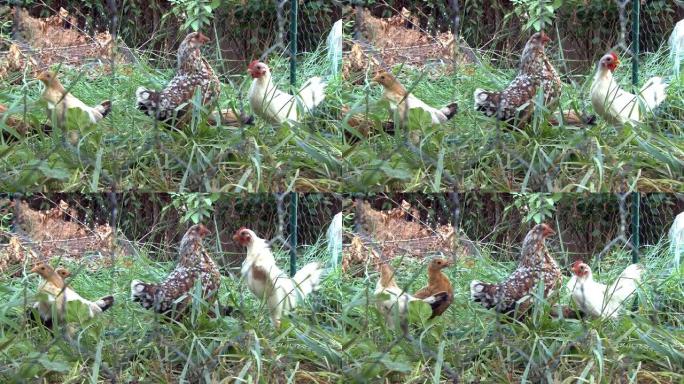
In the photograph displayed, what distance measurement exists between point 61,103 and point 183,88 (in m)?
0.42

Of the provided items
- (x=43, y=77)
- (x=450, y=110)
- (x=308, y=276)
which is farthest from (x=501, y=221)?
(x=43, y=77)

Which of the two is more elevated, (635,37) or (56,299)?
(635,37)

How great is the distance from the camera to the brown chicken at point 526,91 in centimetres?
297

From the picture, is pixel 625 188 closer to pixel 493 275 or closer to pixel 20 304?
pixel 493 275

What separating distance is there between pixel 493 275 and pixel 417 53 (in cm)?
74

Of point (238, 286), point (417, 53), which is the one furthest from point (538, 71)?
point (238, 286)

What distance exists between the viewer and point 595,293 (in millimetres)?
2914

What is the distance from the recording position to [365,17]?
3.04 metres

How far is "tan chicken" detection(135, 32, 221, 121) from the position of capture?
293 cm

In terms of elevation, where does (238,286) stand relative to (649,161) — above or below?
below

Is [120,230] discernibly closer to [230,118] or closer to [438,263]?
[230,118]

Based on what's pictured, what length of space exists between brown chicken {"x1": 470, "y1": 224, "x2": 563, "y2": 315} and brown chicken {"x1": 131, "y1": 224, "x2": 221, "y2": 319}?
0.79 metres

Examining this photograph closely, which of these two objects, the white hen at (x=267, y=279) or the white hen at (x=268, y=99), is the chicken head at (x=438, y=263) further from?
the white hen at (x=268, y=99)

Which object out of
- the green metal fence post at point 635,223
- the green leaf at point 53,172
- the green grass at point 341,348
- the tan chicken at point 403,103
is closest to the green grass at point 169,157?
the green leaf at point 53,172
